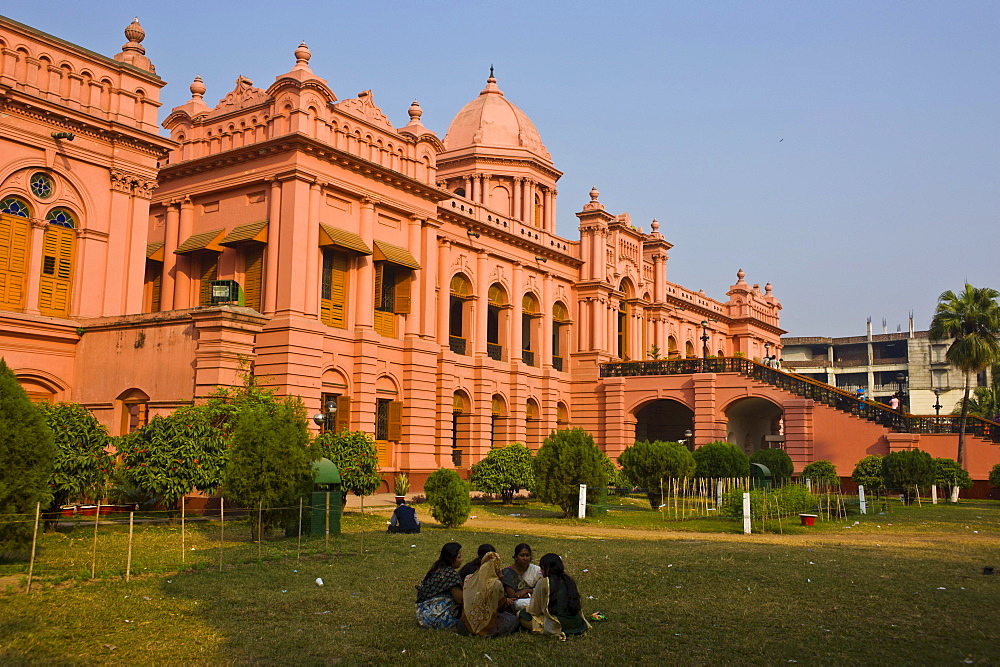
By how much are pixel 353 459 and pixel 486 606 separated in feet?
49.5

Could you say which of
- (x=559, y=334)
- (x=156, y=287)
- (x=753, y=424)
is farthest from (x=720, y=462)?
(x=156, y=287)

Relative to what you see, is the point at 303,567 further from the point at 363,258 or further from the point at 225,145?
the point at 225,145

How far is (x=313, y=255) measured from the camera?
29.4 m

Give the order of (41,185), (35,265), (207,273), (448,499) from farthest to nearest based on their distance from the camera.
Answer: (207,273) < (41,185) < (35,265) < (448,499)

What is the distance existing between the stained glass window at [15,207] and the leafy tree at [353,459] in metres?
10.4

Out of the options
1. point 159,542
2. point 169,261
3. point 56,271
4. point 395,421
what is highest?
point 169,261

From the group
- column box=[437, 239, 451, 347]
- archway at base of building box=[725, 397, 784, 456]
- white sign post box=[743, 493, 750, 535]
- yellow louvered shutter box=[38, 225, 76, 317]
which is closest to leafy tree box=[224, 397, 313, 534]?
white sign post box=[743, 493, 750, 535]

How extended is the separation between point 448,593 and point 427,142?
27102 millimetres

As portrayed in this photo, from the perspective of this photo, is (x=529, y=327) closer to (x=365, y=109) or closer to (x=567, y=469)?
(x=365, y=109)

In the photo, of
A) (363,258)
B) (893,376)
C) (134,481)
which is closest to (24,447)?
(134,481)

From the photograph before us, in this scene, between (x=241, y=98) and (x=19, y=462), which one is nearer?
(x=19, y=462)

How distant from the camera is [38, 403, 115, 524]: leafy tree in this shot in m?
17.1

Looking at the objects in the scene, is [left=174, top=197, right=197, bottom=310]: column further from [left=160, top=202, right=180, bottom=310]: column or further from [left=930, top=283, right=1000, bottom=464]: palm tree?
[left=930, top=283, right=1000, bottom=464]: palm tree

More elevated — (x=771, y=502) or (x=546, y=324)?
(x=546, y=324)
